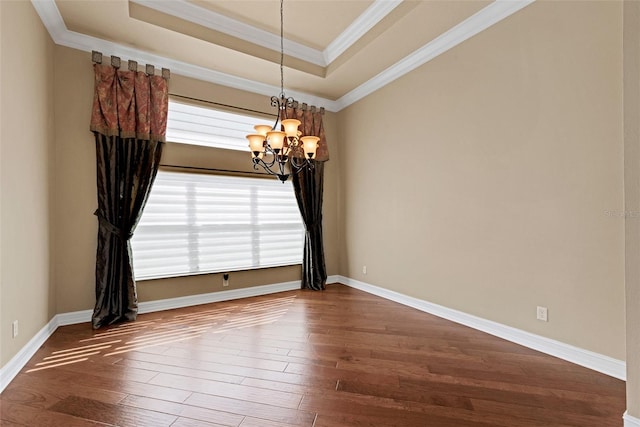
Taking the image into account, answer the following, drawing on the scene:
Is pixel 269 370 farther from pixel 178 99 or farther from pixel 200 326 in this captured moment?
pixel 178 99

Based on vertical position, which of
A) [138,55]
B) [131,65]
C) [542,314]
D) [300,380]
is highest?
[138,55]

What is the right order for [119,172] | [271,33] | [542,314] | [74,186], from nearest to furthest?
[542,314], [74,186], [119,172], [271,33]

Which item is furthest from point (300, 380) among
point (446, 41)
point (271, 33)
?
point (271, 33)

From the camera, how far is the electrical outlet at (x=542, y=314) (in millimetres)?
2518

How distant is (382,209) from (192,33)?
3.22 meters

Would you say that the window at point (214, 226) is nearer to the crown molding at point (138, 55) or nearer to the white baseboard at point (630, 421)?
the crown molding at point (138, 55)

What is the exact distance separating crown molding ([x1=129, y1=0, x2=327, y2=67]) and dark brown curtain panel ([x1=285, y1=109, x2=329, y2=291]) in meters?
0.88

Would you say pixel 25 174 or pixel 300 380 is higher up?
pixel 25 174

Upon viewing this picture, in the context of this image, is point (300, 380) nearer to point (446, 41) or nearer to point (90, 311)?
Result: point (90, 311)

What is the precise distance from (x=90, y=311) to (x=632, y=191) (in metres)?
4.80

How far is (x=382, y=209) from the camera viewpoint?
423 cm

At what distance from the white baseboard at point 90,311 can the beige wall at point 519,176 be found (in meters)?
1.91

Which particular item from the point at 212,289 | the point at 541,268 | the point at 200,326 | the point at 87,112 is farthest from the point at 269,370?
the point at 87,112

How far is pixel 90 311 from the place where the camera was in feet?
10.7
